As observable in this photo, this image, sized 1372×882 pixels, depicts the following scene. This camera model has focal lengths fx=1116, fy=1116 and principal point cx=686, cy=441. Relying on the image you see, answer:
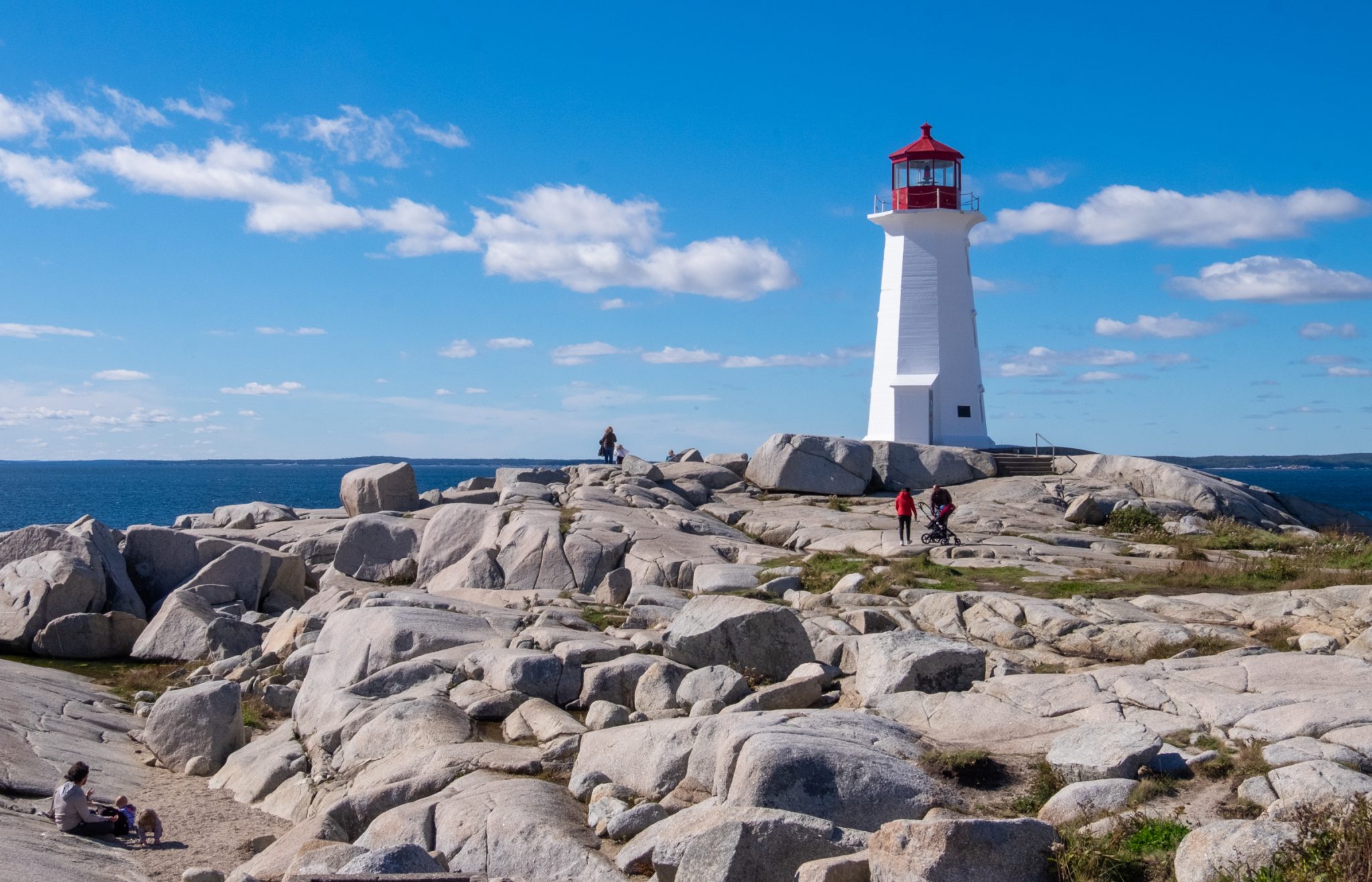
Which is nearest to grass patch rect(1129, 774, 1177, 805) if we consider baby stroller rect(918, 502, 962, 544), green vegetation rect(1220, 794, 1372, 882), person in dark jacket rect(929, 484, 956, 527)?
green vegetation rect(1220, 794, 1372, 882)

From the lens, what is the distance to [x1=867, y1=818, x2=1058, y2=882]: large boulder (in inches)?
309

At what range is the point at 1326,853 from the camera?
23.7 feet

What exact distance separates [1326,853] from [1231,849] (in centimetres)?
57

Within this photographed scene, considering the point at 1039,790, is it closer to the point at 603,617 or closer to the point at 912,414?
the point at 603,617

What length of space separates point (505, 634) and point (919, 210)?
27.1m

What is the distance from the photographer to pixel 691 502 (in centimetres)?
3391

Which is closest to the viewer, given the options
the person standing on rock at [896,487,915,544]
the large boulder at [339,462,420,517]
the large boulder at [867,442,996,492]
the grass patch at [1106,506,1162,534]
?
the person standing on rock at [896,487,915,544]

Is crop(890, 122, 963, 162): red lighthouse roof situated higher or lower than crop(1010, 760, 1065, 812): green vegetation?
higher

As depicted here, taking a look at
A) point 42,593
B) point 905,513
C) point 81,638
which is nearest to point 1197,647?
point 905,513

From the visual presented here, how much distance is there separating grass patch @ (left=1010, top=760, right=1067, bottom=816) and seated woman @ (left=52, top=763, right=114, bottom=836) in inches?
411

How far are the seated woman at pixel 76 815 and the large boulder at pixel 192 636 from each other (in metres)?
10.4

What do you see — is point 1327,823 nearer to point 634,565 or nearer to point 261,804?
point 261,804

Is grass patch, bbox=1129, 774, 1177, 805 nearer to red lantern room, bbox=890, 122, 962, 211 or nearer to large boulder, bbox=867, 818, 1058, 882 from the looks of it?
large boulder, bbox=867, 818, 1058, 882

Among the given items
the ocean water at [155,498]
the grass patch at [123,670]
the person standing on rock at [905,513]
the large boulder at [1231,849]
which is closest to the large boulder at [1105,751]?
the large boulder at [1231,849]
